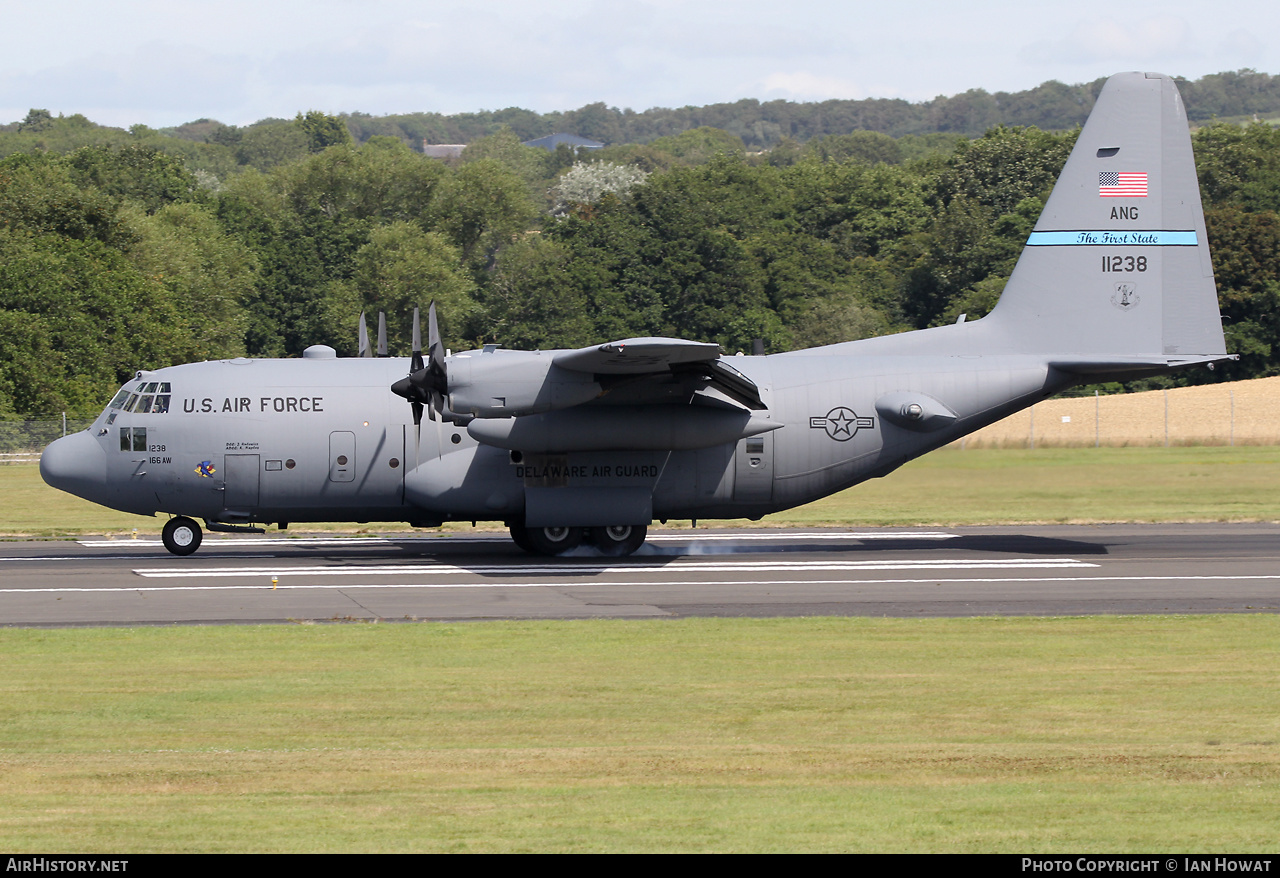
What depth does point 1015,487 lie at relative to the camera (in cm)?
3591

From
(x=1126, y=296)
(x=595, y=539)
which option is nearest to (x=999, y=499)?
(x=1126, y=296)

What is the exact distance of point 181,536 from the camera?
27406mm

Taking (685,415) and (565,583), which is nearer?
(565,583)

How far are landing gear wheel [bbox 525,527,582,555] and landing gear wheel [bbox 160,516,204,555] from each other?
22.4 ft

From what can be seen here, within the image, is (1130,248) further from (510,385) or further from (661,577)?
(510,385)

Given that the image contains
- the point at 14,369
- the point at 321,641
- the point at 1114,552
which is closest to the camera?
the point at 321,641

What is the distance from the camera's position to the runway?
1998 cm

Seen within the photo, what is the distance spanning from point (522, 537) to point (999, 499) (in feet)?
49.2

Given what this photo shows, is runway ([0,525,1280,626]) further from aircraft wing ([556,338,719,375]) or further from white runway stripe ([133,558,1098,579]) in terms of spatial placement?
aircraft wing ([556,338,719,375])

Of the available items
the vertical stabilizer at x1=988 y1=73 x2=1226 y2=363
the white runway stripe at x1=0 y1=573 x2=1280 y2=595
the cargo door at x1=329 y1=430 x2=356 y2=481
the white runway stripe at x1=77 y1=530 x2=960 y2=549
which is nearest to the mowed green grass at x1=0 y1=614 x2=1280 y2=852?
the white runway stripe at x1=0 y1=573 x2=1280 y2=595

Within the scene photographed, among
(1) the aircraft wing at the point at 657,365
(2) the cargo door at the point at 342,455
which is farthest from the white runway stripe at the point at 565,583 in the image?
(1) the aircraft wing at the point at 657,365

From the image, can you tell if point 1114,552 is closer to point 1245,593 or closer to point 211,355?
point 1245,593

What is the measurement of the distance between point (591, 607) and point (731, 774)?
33.1 feet
